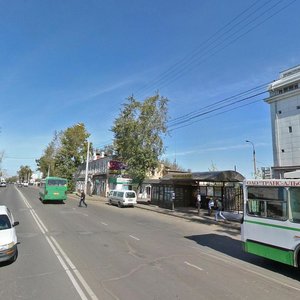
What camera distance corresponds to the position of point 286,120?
41.6 m

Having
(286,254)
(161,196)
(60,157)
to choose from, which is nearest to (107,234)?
(286,254)

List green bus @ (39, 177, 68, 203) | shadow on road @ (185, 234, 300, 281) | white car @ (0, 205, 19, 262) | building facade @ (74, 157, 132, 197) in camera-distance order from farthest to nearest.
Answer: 1. building facade @ (74, 157, 132, 197)
2. green bus @ (39, 177, 68, 203)
3. shadow on road @ (185, 234, 300, 281)
4. white car @ (0, 205, 19, 262)

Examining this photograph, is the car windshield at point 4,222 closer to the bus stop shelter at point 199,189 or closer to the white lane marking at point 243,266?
the white lane marking at point 243,266

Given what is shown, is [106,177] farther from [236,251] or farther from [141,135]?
[236,251]

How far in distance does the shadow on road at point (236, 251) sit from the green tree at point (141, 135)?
65.9 feet

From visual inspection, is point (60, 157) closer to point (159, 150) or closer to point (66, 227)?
point (159, 150)

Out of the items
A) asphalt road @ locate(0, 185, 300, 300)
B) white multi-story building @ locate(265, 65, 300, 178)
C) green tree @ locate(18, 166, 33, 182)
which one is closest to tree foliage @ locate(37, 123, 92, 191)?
white multi-story building @ locate(265, 65, 300, 178)

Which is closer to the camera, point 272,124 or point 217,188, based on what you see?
point 217,188

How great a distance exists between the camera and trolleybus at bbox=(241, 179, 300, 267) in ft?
29.8

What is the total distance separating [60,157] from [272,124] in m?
38.1

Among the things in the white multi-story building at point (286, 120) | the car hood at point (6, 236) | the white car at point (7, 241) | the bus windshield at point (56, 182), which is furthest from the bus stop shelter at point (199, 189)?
the car hood at point (6, 236)

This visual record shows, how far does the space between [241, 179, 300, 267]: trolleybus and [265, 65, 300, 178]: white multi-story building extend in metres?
30.3

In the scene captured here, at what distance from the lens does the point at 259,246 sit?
1020 cm

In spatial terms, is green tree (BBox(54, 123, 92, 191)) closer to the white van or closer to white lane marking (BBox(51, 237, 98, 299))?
the white van
